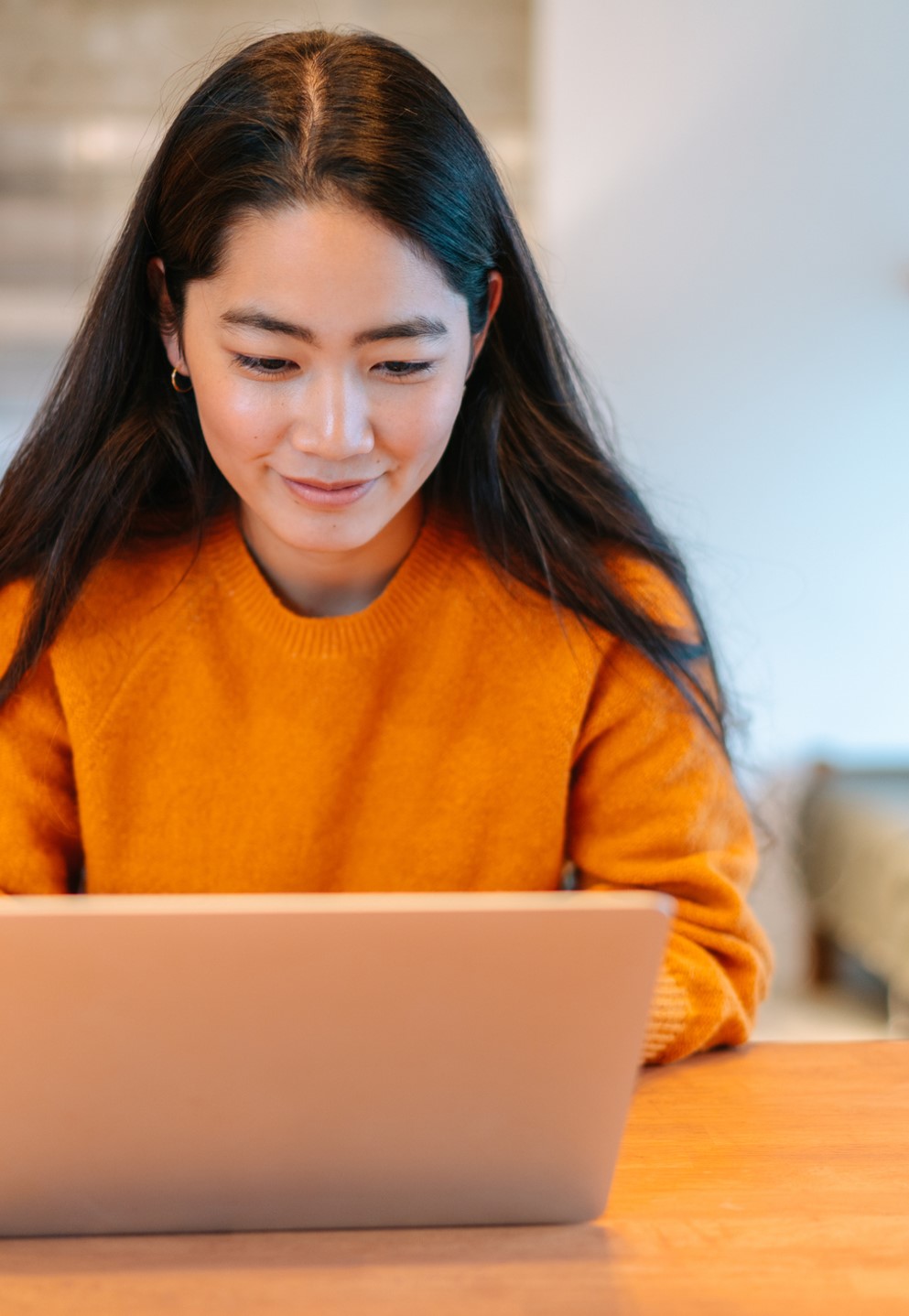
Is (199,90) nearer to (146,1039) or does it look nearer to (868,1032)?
(146,1039)

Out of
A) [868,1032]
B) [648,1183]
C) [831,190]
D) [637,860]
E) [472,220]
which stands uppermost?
[831,190]

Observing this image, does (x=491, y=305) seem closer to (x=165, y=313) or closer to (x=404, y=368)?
(x=404, y=368)

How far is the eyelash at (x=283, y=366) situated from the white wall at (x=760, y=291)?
1734 millimetres

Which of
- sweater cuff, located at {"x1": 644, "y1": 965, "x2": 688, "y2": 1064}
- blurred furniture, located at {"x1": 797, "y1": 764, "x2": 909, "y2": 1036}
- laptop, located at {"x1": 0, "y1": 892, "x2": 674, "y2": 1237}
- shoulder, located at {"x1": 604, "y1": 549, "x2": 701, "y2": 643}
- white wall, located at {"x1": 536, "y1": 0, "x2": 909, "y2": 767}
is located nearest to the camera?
laptop, located at {"x1": 0, "y1": 892, "x2": 674, "y2": 1237}

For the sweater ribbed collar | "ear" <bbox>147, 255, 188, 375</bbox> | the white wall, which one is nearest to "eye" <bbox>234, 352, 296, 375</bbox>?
"ear" <bbox>147, 255, 188, 375</bbox>

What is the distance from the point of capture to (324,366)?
106cm

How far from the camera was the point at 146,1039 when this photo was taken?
0.67 m

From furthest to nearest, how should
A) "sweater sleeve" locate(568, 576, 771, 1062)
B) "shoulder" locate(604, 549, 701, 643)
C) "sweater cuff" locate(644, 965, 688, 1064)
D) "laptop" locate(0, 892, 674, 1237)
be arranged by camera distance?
"shoulder" locate(604, 549, 701, 643) < "sweater sleeve" locate(568, 576, 771, 1062) < "sweater cuff" locate(644, 965, 688, 1064) < "laptop" locate(0, 892, 674, 1237)

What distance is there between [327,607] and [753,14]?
205 centimetres

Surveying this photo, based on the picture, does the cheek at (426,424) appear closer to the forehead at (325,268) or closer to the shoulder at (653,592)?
the forehead at (325,268)

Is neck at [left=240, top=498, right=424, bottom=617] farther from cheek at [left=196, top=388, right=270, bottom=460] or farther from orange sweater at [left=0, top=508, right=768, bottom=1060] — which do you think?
cheek at [left=196, top=388, right=270, bottom=460]

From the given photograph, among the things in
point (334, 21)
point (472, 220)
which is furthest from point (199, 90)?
point (334, 21)

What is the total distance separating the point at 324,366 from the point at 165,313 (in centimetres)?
19

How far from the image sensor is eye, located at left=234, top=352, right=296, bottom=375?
1.08m
